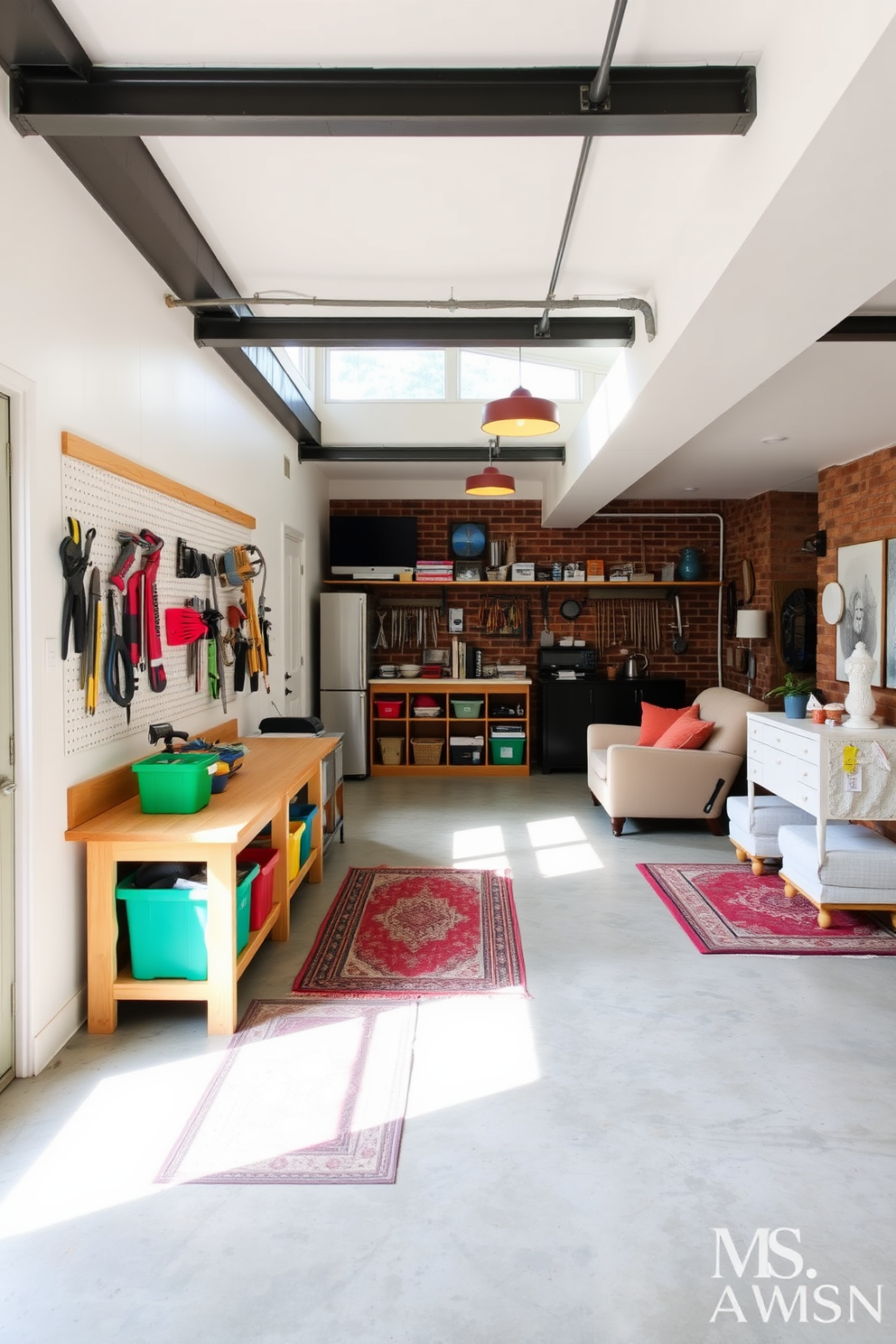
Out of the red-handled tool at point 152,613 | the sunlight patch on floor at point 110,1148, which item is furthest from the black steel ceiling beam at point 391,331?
the sunlight patch on floor at point 110,1148

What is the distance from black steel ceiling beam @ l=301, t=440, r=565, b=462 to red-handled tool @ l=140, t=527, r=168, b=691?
378cm

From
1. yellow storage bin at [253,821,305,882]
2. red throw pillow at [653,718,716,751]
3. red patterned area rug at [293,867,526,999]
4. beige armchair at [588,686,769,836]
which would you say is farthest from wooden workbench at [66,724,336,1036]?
red throw pillow at [653,718,716,751]

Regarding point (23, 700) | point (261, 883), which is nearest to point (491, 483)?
point (261, 883)

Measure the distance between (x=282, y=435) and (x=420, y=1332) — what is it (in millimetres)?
5668

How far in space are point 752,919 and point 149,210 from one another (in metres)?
3.99

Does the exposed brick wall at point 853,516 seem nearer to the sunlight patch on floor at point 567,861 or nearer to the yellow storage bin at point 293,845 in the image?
the sunlight patch on floor at point 567,861

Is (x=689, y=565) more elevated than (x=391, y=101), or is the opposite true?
(x=391, y=101)

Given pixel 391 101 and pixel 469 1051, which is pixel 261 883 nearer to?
pixel 469 1051

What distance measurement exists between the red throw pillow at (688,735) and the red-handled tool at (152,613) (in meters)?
3.65

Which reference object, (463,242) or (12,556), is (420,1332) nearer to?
(12,556)

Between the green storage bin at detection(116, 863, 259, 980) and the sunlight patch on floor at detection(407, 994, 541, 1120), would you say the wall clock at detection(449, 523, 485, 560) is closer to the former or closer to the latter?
the sunlight patch on floor at detection(407, 994, 541, 1120)

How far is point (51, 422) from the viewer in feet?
8.84

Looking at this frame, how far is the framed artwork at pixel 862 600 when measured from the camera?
5.05 meters

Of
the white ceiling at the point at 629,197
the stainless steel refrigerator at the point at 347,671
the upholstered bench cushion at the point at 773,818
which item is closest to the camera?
the white ceiling at the point at 629,197
